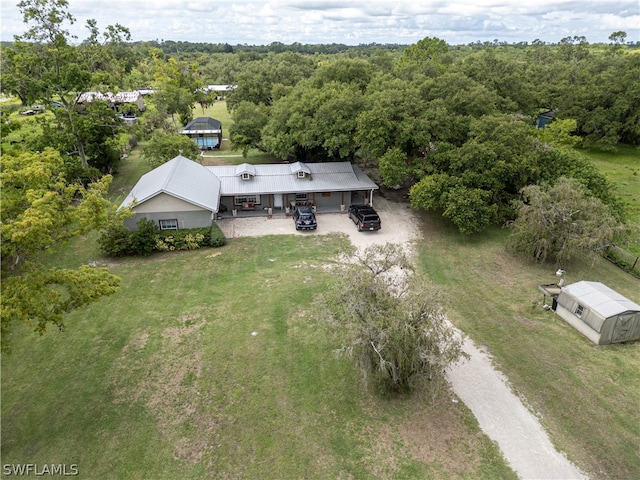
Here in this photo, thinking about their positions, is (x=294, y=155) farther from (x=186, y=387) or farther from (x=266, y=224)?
(x=186, y=387)

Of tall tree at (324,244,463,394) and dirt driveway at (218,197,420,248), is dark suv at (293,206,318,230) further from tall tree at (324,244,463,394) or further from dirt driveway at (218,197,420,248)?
tall tree at (324,244,463,394)

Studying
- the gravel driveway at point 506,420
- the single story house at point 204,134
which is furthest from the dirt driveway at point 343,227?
the single story house at point 204,134

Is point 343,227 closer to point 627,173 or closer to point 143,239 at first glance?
point 143,239

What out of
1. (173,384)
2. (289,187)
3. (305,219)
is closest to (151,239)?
(305,219)

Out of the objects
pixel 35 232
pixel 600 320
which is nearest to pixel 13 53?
pixel 35 232

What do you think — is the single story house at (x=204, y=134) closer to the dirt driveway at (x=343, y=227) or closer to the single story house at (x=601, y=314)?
the dirt driveway at (x=343, y=227)
